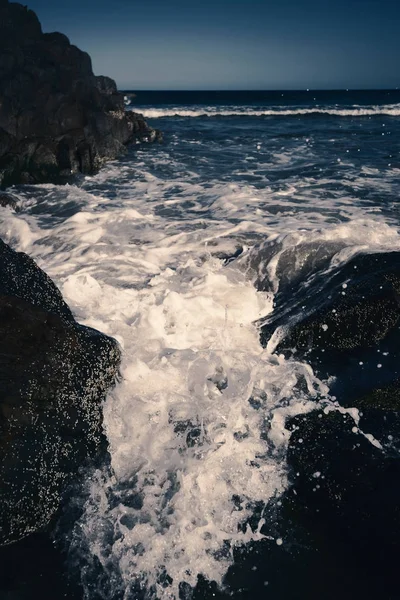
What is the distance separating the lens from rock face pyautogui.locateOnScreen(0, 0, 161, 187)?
1424 centimetres

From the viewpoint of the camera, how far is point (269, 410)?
367cm

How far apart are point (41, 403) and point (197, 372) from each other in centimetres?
154

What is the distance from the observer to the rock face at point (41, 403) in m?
2.76

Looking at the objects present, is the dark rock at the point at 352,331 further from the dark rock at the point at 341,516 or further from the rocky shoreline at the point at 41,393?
the rocky shoreline at the point at 41,393

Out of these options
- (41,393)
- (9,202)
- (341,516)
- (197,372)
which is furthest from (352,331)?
(9,202)

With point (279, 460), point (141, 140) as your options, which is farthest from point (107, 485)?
point (141, 140)

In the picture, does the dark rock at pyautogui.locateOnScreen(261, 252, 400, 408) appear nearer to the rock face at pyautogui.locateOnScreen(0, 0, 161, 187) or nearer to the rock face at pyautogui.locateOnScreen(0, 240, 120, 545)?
the rock face at pyautogui.locateOnScreen(0, 240, 120, 545)

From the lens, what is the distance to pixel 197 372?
4172 millimetres

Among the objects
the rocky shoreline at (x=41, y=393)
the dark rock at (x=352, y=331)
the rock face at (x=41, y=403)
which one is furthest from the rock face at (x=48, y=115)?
the rock face at (x=41, y=403)

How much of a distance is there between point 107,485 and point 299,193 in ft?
30.0

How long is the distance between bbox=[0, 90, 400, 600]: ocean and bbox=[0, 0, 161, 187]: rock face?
2.48m

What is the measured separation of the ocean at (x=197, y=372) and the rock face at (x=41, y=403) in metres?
0.19

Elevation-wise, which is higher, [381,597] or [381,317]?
[381,317]

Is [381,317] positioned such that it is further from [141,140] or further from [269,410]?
[141,140]
